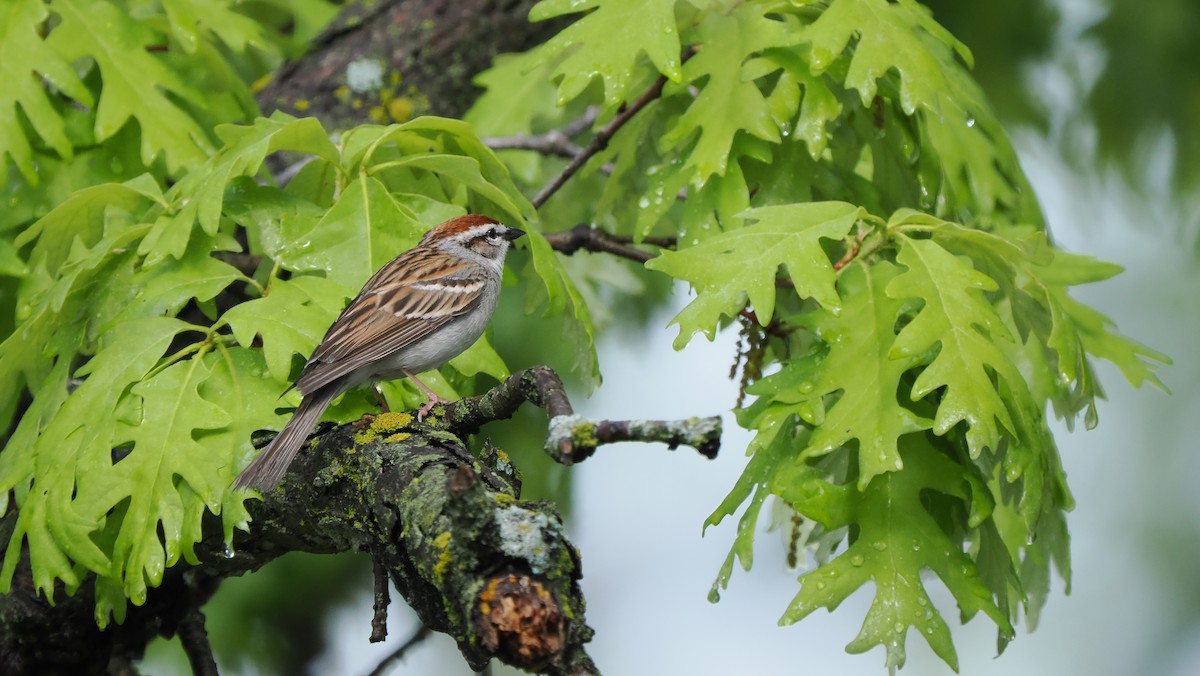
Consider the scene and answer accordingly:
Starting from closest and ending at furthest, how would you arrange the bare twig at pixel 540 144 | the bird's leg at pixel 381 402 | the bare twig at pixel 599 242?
the bird's leg at pixel 381 402
the bare twig at pixel 599 242
the bare twig at pixel 540 144

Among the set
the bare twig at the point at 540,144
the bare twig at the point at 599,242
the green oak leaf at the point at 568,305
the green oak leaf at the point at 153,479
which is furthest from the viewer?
the bare twig at the point at 540,144

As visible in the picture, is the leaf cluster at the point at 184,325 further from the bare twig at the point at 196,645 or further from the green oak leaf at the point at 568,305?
the bare twig at the point at 196,645

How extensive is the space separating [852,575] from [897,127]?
1.42 meters

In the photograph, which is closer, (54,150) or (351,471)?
(351,471)

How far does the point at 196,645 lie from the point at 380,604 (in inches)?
58.2

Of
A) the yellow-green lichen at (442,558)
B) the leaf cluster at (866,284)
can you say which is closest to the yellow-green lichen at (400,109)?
the leaf cluster at (866,284)

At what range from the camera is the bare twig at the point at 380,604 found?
7.32 ft

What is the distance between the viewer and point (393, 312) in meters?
3.61

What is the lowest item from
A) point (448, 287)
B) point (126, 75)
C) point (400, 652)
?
point (400, 652)

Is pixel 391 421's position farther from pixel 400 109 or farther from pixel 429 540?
pixel 400 109

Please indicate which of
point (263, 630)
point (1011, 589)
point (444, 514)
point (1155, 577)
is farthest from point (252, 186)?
point (1155, 577)

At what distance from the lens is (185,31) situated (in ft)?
12.0

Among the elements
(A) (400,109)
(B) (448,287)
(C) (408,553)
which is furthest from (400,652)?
(A) (400,109)

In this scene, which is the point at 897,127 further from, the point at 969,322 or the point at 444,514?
the point at 444,514
